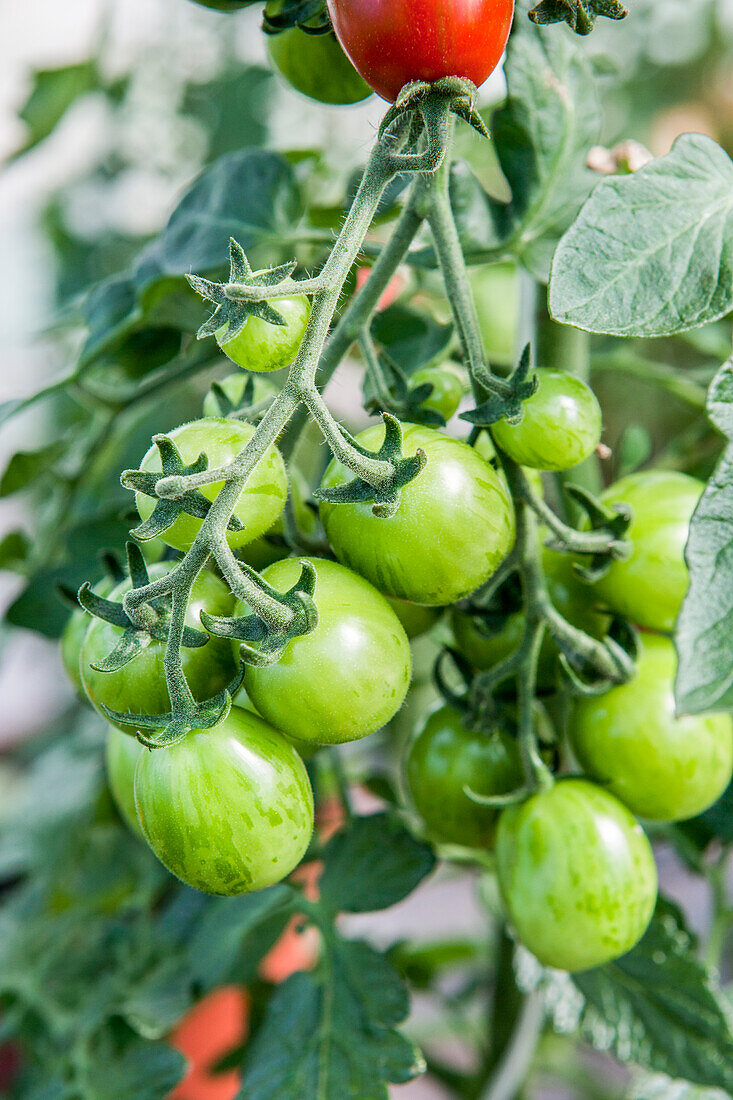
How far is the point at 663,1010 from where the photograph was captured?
0.39m

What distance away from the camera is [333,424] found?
220 mm

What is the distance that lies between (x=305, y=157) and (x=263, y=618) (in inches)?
14.8

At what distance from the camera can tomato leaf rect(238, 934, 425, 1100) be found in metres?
0.37

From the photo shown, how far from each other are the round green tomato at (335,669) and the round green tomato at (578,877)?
0.10 metres

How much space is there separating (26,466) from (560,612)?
310 mm

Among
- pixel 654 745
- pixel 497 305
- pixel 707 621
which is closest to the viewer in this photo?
A: pixel 707 621

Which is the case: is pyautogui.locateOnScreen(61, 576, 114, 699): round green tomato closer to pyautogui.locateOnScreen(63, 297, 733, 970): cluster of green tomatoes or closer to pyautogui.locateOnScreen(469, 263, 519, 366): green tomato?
pyautogui.locateOnScreen(63, 297, 733, 970): cluster of green tomatoes

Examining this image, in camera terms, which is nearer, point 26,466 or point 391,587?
point 391,587

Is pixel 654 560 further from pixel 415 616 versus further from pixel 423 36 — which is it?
pixel 423 36

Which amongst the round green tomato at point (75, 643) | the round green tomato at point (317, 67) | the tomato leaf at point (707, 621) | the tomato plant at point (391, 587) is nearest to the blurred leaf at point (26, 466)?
the tomato plant at point (391, 587)

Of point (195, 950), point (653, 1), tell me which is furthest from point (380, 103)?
point (653, 1)

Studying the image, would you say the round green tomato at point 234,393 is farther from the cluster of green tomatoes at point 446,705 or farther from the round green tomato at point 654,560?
the round green tomato at point 654,560

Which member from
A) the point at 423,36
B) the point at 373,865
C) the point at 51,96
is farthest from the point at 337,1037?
the point at 51,96

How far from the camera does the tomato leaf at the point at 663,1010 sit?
373mm
